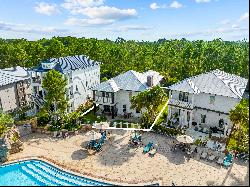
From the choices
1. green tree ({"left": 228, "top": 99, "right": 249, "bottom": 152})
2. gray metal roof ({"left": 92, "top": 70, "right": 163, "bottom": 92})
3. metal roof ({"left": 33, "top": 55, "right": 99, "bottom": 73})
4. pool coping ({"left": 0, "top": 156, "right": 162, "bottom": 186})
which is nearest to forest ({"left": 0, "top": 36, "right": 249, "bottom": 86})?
metal roof ({"left": 33, "top": 55, "right": 99, "bottom": 73})

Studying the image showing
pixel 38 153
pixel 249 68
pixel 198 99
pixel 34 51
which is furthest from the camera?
pixel 34 51

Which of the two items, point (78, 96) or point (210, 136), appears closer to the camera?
point (210, 136)

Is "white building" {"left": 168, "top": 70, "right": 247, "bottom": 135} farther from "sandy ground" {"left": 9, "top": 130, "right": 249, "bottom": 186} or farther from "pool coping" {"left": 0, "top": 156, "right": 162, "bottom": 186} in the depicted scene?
"pool coping" {"left": 0, "top": 156, "right": 162, "bottom": 186}

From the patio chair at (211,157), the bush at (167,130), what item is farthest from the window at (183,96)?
the patio chair at (211,157)

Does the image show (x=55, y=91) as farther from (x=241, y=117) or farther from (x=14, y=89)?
(x=241, y=117)

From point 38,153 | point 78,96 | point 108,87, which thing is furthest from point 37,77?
point 38,153

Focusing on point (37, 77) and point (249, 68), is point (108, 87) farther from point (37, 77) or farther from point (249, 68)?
point (249, 68)
